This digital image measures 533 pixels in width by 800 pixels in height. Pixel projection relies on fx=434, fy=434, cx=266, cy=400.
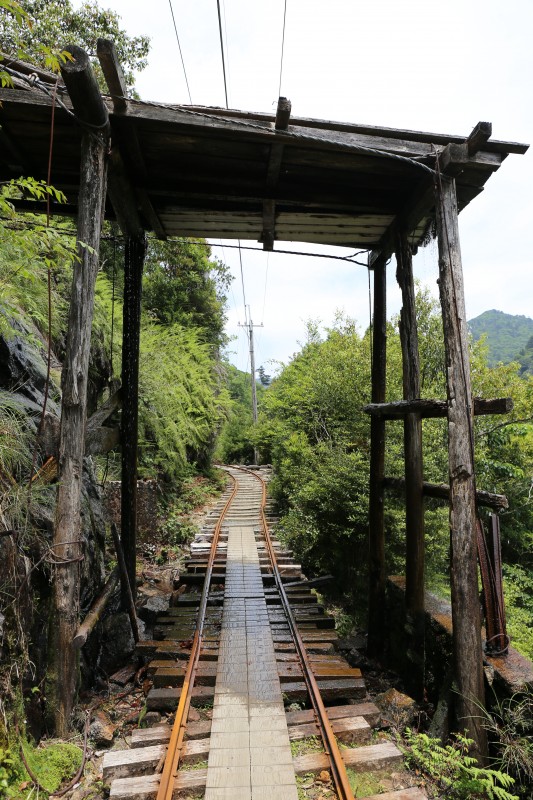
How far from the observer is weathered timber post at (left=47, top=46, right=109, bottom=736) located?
3455 millimetres

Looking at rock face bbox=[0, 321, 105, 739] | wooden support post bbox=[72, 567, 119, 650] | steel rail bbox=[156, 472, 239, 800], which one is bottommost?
steel rail bbox=[156, 472, 239, 800]

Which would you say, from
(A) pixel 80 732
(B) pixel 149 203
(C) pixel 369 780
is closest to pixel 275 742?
(C) pixel 369 780

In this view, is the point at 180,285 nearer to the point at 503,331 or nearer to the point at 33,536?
the point at 33,536

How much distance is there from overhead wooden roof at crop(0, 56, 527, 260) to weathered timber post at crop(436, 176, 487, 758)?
0.52 m

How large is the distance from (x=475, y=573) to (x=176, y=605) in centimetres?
402

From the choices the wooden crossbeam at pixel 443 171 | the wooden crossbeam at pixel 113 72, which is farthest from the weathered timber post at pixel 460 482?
the wooden crossbeam at pixel 113 72

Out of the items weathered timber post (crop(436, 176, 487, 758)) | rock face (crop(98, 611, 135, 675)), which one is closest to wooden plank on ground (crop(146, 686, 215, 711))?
rock face (crop(98, 611, 135, 675))

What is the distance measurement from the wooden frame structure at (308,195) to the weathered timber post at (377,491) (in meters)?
0.02

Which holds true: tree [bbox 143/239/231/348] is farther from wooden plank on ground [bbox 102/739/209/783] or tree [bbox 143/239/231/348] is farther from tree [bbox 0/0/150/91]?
wooden plank on ground [bbox 102/739/209/783]

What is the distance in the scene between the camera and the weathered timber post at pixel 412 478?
471cm

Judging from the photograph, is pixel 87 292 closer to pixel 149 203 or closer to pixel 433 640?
pixel 149 203

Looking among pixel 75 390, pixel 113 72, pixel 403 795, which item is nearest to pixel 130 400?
pixel 75 390

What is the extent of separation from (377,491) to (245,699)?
3.22 m

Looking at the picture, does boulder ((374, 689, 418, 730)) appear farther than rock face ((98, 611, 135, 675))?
No
